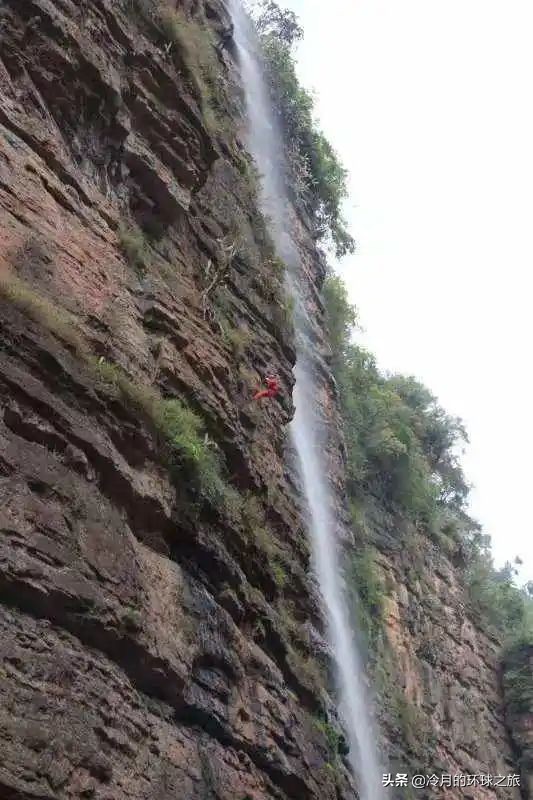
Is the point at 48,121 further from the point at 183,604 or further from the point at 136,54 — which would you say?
the point at 183,604

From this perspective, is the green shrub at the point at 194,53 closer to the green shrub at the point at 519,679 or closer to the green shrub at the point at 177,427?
the green shrub at the point at 177,427

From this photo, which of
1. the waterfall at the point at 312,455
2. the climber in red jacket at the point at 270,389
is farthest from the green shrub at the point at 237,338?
the waterfall at the point at 312,455

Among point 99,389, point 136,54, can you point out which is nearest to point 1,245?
point 99,389

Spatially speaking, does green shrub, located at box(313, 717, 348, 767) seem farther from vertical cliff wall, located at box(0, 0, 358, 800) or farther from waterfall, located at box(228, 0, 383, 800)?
waterfall, located at box(228, 0, 383, 800)

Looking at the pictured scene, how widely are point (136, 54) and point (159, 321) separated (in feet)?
10.3

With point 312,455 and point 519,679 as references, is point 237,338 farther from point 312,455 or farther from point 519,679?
point 519,679

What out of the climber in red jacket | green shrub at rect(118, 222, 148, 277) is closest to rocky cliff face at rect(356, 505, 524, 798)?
the climber in red jacket

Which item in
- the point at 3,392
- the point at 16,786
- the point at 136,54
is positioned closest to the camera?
the point at 16,786

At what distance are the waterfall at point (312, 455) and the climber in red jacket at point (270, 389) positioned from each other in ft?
12.3

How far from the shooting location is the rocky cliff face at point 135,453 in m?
4.23

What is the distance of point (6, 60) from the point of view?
6.48m

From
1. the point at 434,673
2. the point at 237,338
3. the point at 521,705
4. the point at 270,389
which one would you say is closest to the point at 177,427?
the point at 237,338

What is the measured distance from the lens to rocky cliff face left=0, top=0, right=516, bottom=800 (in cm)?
423

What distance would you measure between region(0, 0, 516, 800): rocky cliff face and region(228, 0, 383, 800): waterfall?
10.6 ft
